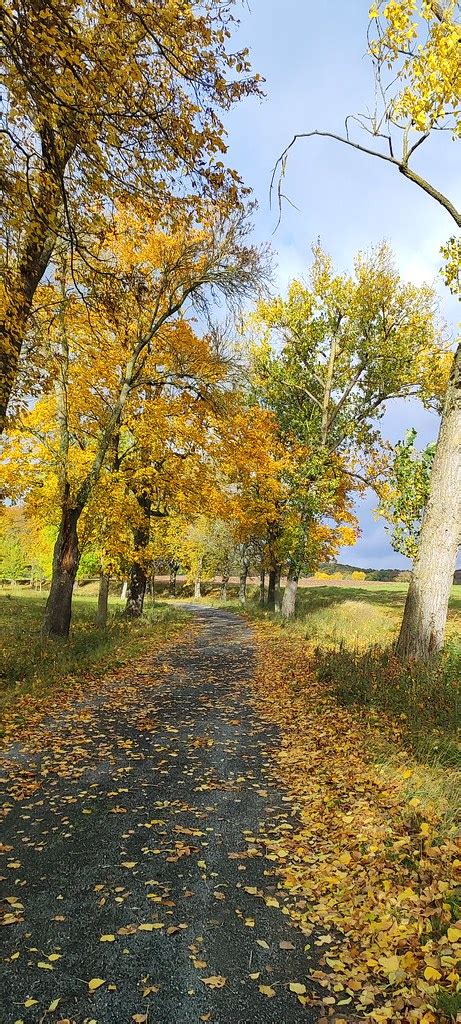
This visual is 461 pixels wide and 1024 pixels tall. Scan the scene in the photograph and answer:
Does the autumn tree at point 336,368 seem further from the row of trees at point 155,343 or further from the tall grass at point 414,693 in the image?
the tall grass at point 414,693

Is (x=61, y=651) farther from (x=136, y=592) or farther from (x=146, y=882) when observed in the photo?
(x=136, y=592)

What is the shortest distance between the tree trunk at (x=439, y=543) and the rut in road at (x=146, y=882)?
3.33 m

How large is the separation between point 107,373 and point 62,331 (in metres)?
3.05

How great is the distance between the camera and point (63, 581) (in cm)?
1398

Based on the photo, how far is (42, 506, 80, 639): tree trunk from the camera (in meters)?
13.9

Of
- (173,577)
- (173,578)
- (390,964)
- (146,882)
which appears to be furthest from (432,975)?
(173,578)

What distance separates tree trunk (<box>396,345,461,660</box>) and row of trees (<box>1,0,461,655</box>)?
0.04 m

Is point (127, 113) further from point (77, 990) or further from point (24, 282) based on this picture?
point (77, 990)

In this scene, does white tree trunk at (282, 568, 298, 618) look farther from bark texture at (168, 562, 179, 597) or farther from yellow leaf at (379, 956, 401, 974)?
bark texture at (168, 562, 179, 597)

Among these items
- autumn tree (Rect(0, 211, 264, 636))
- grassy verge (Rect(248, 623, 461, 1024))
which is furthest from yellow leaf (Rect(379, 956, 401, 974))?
autumn tree (Rect(0, 211, 264, 636))

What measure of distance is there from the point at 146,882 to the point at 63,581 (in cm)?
1040

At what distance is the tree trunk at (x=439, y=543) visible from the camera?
8.95 m

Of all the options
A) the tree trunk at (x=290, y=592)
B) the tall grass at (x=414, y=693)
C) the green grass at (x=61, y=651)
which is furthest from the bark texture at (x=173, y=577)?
the tall grass at (x=414, y=693)

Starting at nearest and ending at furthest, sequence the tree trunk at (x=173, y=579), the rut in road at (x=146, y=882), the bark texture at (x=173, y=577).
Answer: the rut in road at (x=146, y=882)
the bark texture at (x=173, y=577)
the tree trunk at (x=173, y=579)
